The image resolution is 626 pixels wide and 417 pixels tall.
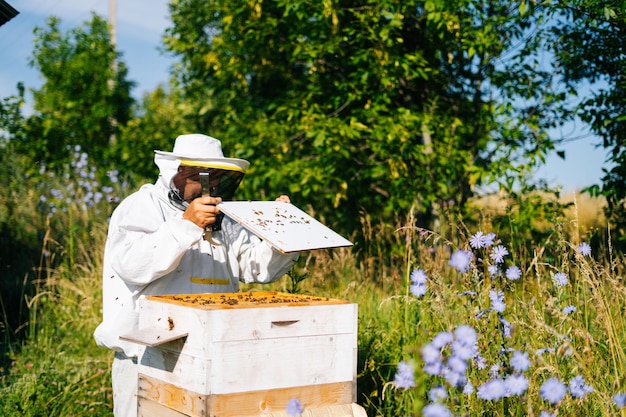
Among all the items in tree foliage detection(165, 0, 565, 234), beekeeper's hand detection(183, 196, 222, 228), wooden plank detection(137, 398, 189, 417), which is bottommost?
wooden plank detection(137, 398, 189, 417)

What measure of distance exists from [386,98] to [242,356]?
4547 millimetres

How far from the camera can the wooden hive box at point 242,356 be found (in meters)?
2.45

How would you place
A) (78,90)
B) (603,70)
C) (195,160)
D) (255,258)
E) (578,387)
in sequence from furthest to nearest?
(78,90)
(603,70)
(255,258)
(195,160)
(578,387)

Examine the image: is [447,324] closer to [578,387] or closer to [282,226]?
[578,387]

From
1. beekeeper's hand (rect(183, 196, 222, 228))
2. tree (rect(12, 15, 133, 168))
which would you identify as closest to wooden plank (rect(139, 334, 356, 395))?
beekeeper's hand (rect(183, 196, 222, 228))

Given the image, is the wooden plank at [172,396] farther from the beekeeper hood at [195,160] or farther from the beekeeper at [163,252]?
the beekeeper hood at [195,160]

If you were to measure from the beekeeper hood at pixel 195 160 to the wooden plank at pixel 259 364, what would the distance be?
966 mm

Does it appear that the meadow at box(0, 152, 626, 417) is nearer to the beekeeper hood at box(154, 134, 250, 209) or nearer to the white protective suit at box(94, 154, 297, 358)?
the white protective suit at box(94, 154, 297, 358)

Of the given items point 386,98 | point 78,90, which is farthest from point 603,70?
point 78,90

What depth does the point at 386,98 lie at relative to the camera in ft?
21.7

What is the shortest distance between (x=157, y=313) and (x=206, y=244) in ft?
2.33

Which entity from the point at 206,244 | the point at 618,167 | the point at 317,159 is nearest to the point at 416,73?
the point at 317,159

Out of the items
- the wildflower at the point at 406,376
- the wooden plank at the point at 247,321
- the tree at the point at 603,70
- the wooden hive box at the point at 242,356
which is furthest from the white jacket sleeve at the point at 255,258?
the tree at the point at 603,70

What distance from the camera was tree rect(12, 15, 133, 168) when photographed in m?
12.6
